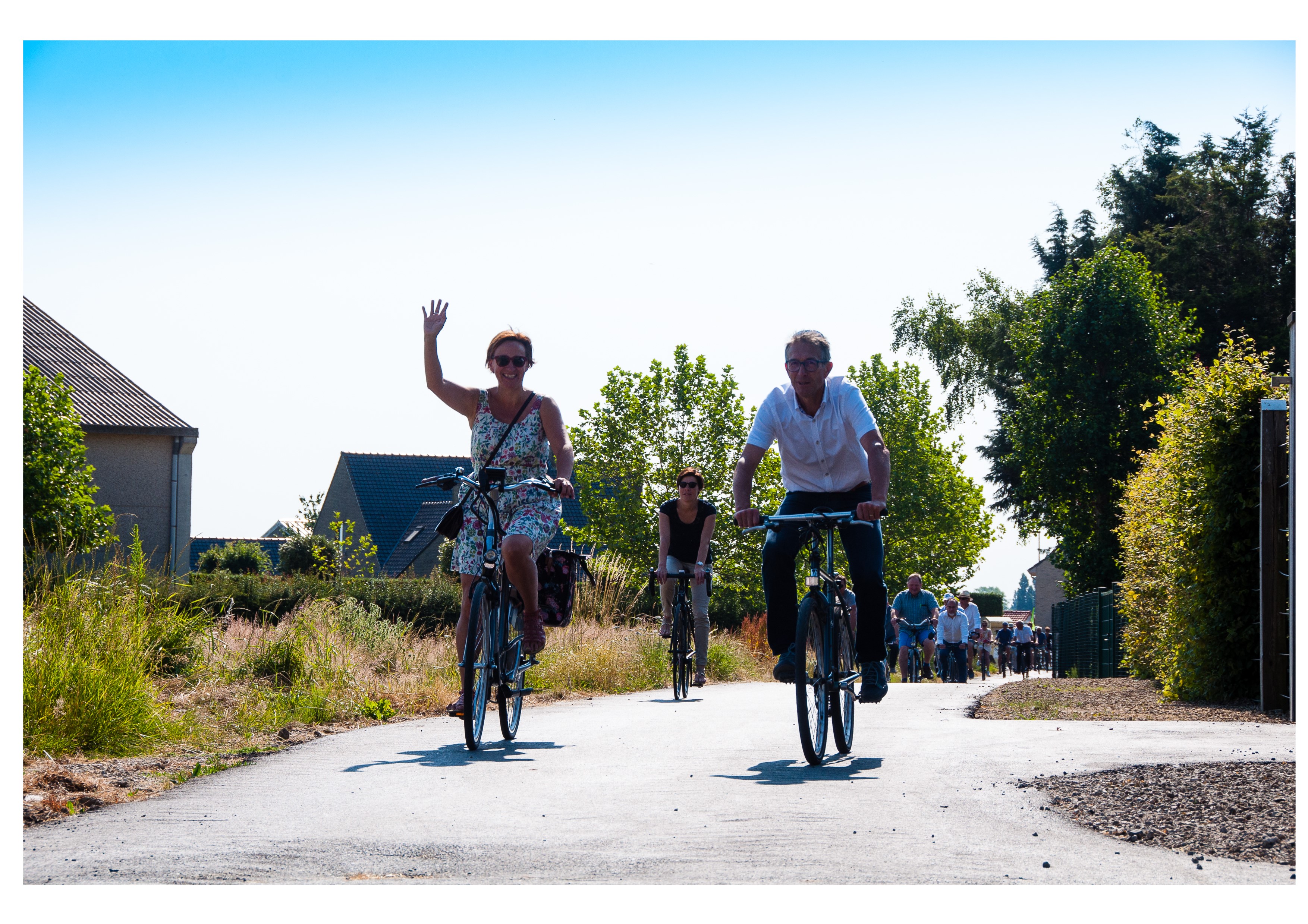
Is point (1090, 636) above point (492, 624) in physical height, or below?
below

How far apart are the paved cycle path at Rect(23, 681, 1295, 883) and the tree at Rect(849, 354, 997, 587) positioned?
42.1 m

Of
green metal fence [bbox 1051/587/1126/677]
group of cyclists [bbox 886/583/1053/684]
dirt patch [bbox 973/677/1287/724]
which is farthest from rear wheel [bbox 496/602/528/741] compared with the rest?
green metal fence [bbox 1051/587/1126/677]

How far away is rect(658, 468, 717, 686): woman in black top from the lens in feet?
36.1

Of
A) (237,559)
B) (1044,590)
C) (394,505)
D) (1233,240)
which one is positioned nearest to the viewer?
(1233,240)

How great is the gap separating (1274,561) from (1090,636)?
15105mm

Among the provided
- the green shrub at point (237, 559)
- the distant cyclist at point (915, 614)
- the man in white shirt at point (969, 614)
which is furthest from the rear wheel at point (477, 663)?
the green shrub at point (237, 559)

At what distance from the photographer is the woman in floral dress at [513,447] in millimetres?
6523

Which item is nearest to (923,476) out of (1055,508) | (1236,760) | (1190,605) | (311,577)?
(1055,508)

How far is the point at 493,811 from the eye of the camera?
422cm

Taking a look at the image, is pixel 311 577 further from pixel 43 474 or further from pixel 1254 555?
pixel 1254 555

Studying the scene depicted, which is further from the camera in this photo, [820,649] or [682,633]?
[682,633]

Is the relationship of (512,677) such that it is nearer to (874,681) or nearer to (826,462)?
(874,681)

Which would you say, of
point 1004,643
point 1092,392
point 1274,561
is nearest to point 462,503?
point 1274,561

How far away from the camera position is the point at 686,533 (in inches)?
435
